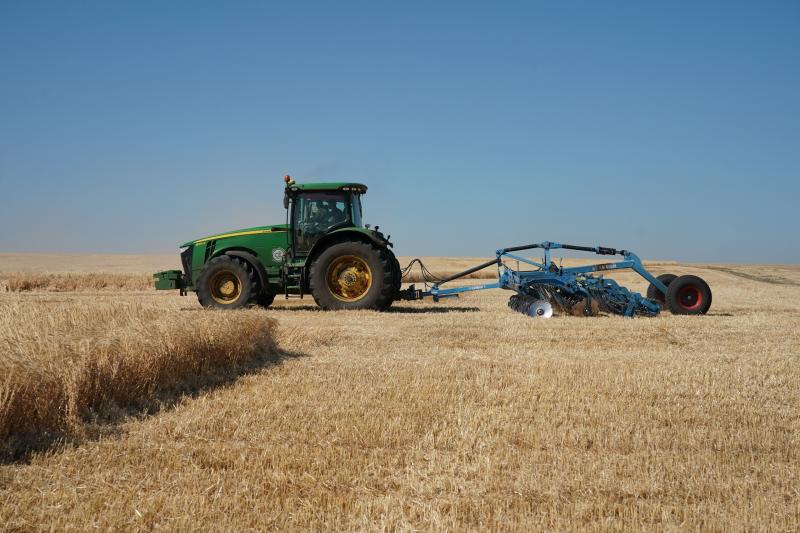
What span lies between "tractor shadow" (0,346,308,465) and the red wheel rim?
9514mm

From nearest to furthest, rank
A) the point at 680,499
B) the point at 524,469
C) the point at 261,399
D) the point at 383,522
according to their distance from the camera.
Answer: the point at 383,522 < the point at 680,499 < the point at 524,469 < the point at 261,399

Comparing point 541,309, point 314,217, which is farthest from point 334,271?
point 541,309

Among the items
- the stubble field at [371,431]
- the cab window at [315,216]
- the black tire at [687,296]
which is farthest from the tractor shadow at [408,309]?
the stubble field at [371,431]

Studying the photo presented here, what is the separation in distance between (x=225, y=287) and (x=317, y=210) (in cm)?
234

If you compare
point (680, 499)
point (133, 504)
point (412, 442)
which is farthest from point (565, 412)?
point (133, 504)

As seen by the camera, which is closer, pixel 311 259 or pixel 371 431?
pixel 371 431

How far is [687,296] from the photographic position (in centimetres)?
1459

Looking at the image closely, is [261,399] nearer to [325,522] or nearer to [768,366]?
[325,522]

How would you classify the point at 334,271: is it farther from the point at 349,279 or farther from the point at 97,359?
the point at 97,359

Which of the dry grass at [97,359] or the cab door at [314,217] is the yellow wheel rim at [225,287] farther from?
the dry grass at [97,359]

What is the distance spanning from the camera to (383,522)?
357 cm

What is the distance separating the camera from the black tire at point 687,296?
47.1 ft

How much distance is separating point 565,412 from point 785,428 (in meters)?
1.68

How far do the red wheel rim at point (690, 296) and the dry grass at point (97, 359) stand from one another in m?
9.16
